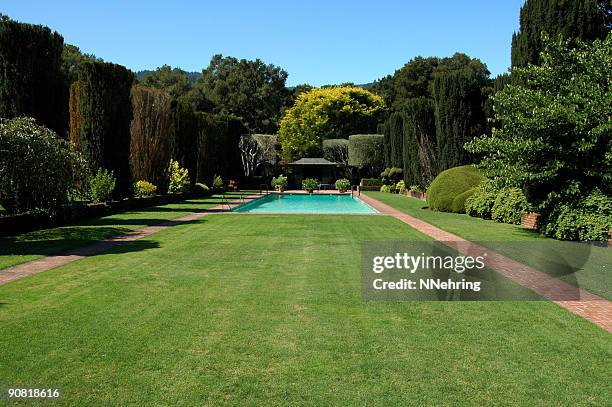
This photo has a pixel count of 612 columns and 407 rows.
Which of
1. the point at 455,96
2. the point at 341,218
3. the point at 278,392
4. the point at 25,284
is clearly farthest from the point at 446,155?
the point at 278,392

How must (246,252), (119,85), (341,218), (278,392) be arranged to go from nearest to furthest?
(278,392) → (246,252) → (341,218) → (119,85)

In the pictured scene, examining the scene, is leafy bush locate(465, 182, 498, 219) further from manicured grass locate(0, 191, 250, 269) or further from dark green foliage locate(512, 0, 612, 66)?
manicured grass locate(0, 191, 250, 269)

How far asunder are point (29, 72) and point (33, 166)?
20.4ft

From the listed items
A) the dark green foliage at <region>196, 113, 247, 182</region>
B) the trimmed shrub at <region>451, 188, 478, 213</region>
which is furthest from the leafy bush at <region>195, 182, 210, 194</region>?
the trimmed shrub at <region>451, 188, 478, 213</region>

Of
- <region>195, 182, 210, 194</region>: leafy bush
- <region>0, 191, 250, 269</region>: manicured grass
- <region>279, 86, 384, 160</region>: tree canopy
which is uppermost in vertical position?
<region>279, 86, 384, 160</region>: tree canopy

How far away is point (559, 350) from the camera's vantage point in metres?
5.42

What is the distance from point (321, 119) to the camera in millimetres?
62656

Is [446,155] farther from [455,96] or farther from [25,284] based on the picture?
[25,284]

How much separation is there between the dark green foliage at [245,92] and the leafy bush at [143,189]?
43.4m

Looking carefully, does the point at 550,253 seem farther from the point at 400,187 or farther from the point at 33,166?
the point at 400,187

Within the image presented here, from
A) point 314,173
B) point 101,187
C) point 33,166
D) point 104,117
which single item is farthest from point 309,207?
point 314,173

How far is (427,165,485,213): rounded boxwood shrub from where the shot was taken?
24.3m

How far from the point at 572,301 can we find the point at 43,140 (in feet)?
39.4

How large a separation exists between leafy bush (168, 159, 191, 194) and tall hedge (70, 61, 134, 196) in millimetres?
8695
